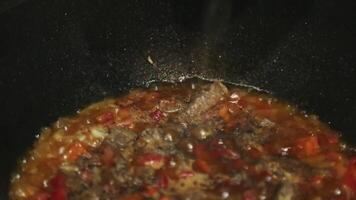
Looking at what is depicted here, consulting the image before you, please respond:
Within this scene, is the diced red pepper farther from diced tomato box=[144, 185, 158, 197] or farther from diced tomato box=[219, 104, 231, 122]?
diced tomato box=[144, 185, 158, 197]

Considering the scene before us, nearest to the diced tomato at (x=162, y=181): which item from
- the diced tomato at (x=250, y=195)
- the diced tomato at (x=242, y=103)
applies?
the diced tomato at (x=250, y=195)

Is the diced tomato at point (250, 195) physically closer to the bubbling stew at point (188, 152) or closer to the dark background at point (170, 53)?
the bubbling stew at point (188, 152)

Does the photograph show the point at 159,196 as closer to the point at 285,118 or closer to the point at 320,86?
the point at 285,118

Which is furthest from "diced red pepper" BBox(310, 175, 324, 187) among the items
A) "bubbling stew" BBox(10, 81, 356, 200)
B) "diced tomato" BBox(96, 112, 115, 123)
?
"diced tomato" BBox(96, 112, 115, 123)

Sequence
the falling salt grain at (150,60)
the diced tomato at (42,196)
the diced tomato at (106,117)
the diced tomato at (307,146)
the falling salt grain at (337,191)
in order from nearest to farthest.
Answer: the diced tomato at (42,196)
the falling salt grain at (337,191)
the diced tomato at (307,146)
the diced tomato at (106,117)
the falling salt grain at (150,60)

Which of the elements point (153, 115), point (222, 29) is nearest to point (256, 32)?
point (222, 29)

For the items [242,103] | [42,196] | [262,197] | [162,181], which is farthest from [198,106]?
[42,196]
